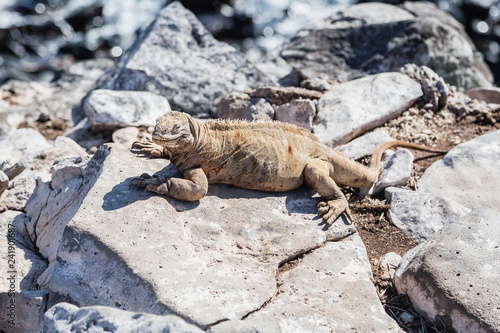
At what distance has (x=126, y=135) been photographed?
6086 mm

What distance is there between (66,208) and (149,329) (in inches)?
82.0

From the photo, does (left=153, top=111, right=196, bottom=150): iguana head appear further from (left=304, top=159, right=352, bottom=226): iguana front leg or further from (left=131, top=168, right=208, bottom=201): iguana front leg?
(left=304, top=159, right=352, bottom=226): iguana front leg

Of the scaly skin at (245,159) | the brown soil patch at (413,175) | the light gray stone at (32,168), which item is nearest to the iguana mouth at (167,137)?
the scaly skin at (245,159)

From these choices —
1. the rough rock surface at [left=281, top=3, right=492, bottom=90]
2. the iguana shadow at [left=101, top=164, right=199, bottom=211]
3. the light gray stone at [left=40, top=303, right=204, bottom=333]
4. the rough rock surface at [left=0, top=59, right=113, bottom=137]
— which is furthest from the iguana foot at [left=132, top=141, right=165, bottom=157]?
the rough rock surface at [left=281, top=3, right=492, bottom=90]

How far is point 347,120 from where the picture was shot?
6172 mm

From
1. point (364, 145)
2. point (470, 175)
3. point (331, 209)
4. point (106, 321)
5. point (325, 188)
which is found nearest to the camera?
point (106, 321)

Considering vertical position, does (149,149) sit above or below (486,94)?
above

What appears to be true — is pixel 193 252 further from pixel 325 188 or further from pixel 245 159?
pixel 325 188

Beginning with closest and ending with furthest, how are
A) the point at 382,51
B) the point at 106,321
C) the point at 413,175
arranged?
the point at 106,321
the point at 413,175
the point at 382,51

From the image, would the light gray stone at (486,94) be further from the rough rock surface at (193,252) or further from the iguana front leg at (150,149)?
the iguana front leg at (150,149)

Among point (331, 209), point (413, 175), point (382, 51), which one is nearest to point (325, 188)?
point (331, 209)

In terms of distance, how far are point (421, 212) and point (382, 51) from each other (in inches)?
149

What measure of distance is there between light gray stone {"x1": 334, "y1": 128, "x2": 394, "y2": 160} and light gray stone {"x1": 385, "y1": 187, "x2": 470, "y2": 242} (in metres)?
0.83

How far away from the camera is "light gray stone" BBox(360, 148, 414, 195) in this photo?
5250mm
